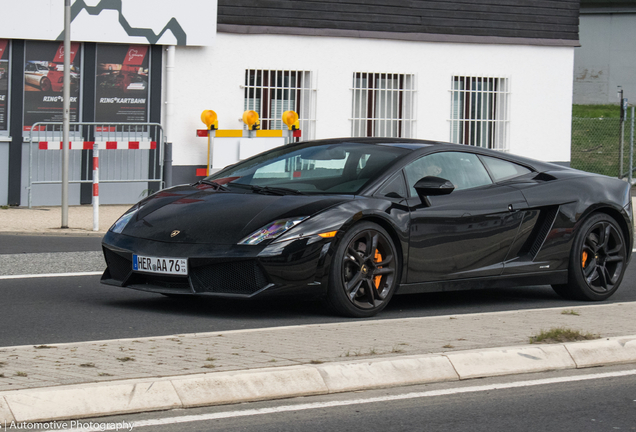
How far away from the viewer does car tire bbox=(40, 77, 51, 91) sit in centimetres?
1636

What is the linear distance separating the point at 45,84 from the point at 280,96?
4.29 m

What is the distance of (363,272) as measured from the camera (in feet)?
24.6

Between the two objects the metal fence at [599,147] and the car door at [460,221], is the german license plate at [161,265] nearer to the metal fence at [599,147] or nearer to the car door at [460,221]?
the car door at [460,221]

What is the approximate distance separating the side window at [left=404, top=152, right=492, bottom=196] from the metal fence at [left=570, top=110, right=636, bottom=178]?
17.7m

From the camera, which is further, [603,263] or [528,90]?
[528,90]

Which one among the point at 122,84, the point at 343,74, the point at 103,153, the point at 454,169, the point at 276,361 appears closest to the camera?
the point at 276,361

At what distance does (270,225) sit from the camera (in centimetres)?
717

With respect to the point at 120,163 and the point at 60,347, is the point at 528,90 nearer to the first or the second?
the point at 120,163

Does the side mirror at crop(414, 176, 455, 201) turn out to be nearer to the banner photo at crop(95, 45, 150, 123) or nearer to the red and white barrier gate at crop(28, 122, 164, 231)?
the red and white barrier gate at crop(28, 122, 164, 231)

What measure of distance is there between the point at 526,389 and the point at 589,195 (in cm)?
338

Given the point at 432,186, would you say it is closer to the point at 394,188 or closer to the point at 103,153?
the point at 394,188

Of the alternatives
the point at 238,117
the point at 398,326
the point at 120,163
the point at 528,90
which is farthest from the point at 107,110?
the point at 398,326

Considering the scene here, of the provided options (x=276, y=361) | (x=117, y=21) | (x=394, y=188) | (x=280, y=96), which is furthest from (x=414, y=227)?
(x=280, y=96)

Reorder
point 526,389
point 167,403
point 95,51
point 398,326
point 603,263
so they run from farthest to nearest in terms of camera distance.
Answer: point 95,51
point 603,263
point 398,326
point 526,389
point 167,403
